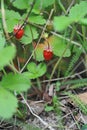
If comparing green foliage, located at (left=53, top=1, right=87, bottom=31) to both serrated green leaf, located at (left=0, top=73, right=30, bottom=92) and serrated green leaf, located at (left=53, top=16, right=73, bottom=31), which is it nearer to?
serrated green leaf, located at (left=53, top=16, right=73, bottom=31)

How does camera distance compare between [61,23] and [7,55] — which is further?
[61,23]

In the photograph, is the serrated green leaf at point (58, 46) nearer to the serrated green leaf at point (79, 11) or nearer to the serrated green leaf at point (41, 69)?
the serrated green leaf at point (41, 69)

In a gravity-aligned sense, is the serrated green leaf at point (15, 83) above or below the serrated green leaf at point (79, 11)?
below

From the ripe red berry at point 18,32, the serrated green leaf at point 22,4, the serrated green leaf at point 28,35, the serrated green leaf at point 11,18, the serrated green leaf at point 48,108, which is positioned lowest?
the serrated green leaf at point 48,108

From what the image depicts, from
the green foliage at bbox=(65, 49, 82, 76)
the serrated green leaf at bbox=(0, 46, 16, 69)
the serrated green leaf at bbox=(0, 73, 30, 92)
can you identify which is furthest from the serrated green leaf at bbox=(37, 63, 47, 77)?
the serrated green leaf at bbox=(0, 46, 16, 69)

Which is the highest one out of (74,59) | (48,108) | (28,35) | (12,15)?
(12,15)

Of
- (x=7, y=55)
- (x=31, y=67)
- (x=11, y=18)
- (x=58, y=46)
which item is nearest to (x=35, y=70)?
(x=31, y=67)

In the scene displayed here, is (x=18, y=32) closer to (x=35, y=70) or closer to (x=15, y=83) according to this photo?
(x=35, y=70)

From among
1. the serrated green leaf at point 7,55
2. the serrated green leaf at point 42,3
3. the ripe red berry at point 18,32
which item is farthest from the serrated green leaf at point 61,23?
the serrated green leaf at point 42,3
